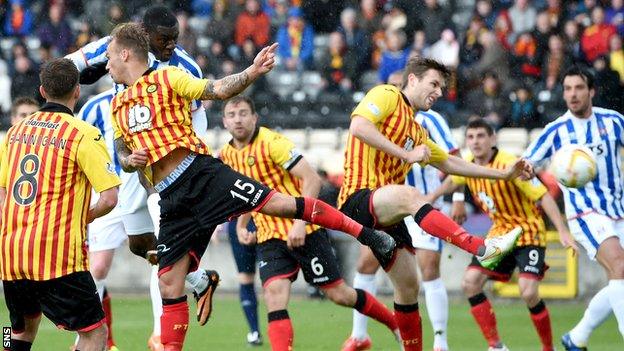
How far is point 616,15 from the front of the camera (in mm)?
17719

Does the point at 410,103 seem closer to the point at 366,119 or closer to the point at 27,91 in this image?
the point at 366,119

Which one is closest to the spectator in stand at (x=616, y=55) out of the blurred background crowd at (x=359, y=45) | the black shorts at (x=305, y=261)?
the blurred background crowd at (x=359, y=45)

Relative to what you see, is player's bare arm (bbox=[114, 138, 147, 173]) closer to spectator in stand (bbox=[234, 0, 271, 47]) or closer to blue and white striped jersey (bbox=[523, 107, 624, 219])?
blue and white striped jersey (bbox=[523, 107, 624, 219])

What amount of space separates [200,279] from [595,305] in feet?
10.5

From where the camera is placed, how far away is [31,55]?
21531mm

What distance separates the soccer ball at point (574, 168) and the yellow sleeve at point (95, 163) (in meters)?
3.55

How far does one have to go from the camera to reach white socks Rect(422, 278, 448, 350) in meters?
10.6

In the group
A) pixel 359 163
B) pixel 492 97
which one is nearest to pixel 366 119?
pixel 359 163

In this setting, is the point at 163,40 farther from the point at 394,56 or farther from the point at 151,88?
the point at 394,56

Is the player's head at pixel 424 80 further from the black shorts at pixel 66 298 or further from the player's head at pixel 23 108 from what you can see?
the player's head at pixel 23 108

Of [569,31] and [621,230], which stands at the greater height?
[569,31]

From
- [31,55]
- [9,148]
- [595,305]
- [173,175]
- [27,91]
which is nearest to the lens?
[9,148]

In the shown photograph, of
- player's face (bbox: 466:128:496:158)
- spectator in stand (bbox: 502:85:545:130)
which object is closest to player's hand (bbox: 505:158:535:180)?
player's face (bbox: 466:128:496:158)

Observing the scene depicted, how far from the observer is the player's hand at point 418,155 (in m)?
8.23
